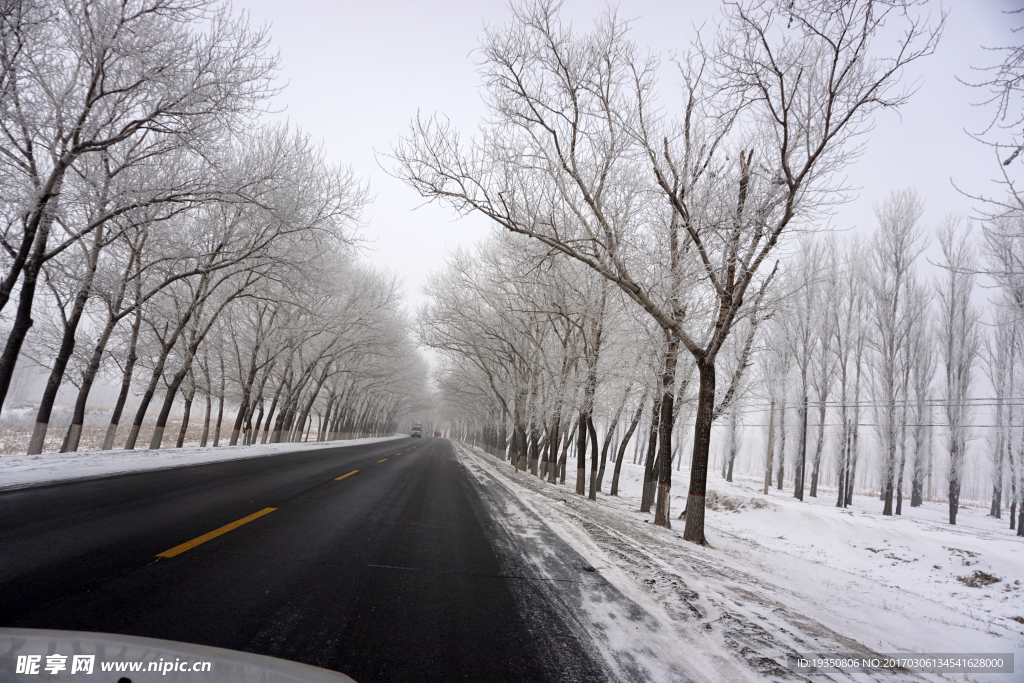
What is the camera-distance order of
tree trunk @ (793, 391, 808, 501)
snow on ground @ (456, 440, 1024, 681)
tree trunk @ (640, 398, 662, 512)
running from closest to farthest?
snow on ground @ (456, 440, 1024, 681) → tree trunk @ (640, 398, 662, 512) → tree trunk @ (793, 391, 808, 501)

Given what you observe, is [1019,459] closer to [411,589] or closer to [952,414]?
[952,414]

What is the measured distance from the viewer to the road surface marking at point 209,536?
421 cm

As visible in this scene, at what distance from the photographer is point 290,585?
3.76 m

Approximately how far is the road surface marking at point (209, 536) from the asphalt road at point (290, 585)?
4 centimetres

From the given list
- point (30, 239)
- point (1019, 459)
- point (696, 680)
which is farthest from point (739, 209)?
point (1019, 459)

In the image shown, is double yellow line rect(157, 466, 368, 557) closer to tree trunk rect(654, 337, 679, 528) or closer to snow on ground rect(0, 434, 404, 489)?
snow on ground rect(0, 434, 404, 489)

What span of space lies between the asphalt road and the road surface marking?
0.12 feet

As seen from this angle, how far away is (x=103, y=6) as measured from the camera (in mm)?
10242

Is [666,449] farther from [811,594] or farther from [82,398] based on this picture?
[82,398]

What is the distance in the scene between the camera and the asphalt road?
274cm

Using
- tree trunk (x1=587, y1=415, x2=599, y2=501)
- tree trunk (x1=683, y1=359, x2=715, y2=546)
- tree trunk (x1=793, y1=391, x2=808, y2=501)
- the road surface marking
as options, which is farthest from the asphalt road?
tree trunk (x1=793, y1=391, x2=808, y2=501)

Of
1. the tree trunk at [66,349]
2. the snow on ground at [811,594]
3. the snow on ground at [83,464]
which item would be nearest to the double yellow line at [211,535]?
the snow on ground at [83,464]

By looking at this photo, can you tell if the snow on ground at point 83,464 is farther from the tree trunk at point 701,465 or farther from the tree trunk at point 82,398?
the tree trunk at point 701,465

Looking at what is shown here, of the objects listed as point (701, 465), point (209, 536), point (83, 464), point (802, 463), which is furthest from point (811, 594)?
point (802, 463)
